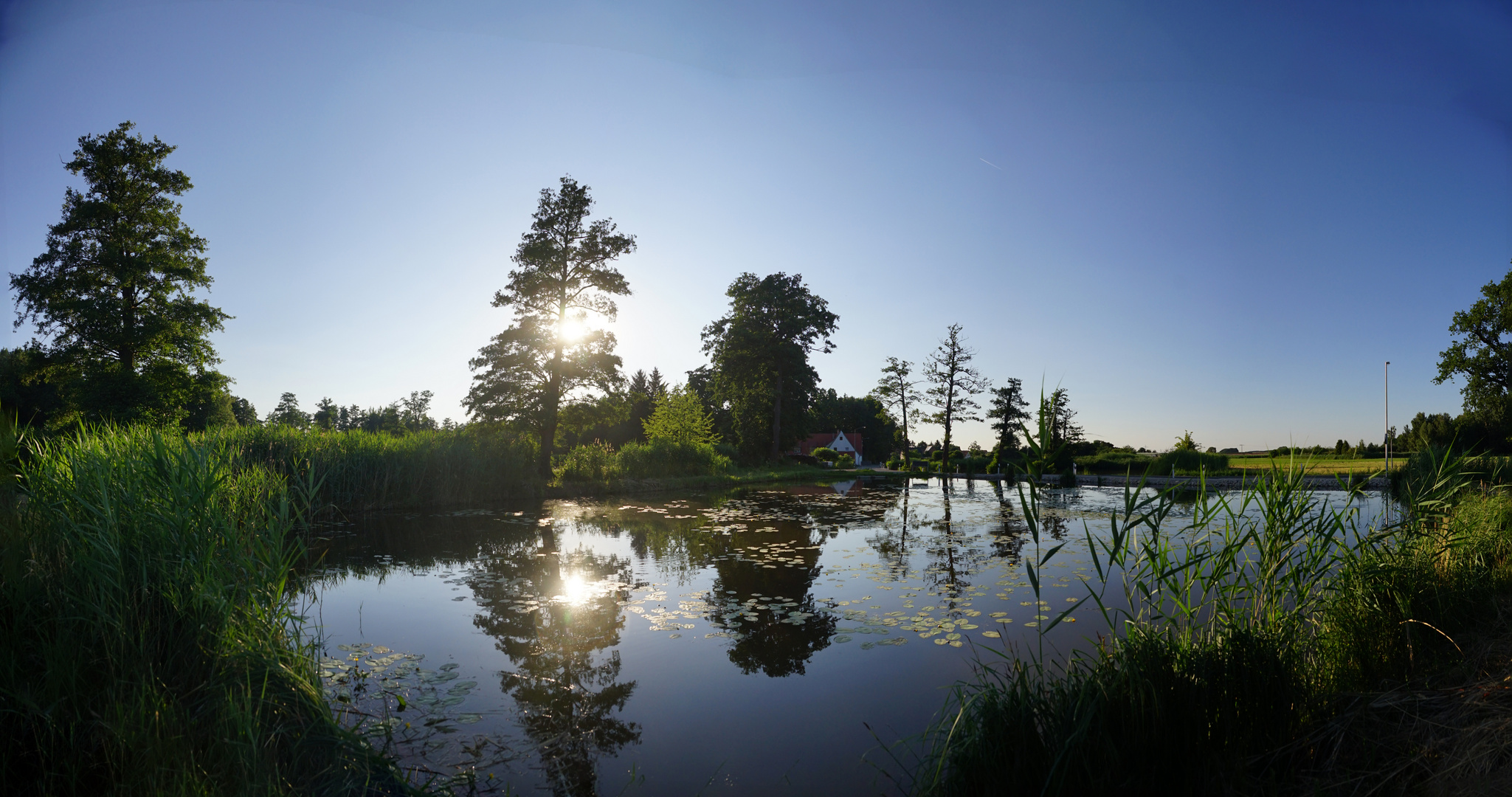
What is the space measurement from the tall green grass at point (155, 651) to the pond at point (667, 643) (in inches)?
32.2

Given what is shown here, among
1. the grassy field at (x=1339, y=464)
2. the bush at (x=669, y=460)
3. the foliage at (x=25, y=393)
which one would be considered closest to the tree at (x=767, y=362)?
the bush at (x=669, y=460)

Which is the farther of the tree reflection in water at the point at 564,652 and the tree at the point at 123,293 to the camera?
the tree at the point at 123,293

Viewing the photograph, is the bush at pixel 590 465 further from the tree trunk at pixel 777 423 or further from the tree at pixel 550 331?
the tree trunk at pixel 777 423

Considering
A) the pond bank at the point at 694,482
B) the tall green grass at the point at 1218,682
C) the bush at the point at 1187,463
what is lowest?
the pond bank at the point at 694,482

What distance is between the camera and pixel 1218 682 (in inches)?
139

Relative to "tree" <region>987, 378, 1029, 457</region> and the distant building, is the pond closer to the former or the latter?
"tree" <region>987, 378, 1029, 457</region>

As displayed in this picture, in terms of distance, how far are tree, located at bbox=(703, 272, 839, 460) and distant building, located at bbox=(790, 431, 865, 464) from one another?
30.8 metres

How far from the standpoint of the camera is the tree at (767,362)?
41031 millimetres

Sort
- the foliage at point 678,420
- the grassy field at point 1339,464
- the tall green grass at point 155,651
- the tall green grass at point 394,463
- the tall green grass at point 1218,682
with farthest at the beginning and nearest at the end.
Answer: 1. the foliage at point 678,420
2. the grassy field at point 1339,464
3. the tall green grass at point 394,463
4. the tall green grass at point 1218,682
5. the tall green grass at point 155,651

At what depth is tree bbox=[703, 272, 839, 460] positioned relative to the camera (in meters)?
41.0

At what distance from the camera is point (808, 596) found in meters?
8.20

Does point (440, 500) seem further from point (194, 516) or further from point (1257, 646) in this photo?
point (1257, 646)

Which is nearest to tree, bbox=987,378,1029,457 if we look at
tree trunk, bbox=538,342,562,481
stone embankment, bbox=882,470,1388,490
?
stone embankment, bbox=882,470,1388,490

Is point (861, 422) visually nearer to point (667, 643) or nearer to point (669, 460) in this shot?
point (669, 460)
